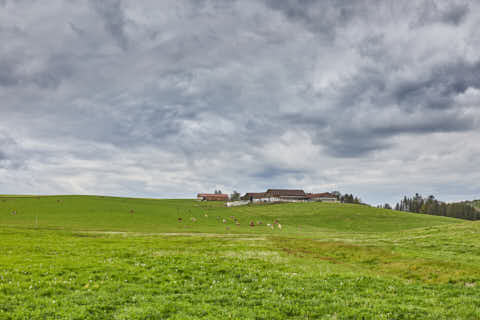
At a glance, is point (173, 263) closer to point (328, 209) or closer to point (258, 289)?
point (258, 289)

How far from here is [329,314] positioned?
11.8m

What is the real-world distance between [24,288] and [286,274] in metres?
13.7

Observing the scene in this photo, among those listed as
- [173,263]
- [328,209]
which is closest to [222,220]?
[328,209]

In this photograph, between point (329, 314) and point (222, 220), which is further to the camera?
point (222, 220)

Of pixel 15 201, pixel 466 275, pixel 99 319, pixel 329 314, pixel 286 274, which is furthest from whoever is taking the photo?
pixel 15 201

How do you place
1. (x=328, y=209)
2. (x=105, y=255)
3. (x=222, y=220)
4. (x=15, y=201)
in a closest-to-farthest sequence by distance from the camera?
(x=105, y=255) → (x=222, y=220) → (x=15, y=201) → (x=328, y=209)

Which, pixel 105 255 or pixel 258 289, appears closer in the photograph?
pixel 258 289

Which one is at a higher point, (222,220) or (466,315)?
(466,315)

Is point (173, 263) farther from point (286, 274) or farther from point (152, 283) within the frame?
point (286, 274)

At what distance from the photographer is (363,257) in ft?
97.6

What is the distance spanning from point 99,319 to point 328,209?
412 feet

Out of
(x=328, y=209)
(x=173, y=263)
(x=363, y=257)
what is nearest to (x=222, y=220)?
(x=328, y=209)

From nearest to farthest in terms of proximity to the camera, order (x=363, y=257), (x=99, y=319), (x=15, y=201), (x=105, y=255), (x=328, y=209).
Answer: (x=99, y=319) → (x=105, y=255) → (x=363, y=257) → (x=15, y=201) → (x=328, y=209)

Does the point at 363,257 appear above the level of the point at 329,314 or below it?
below
